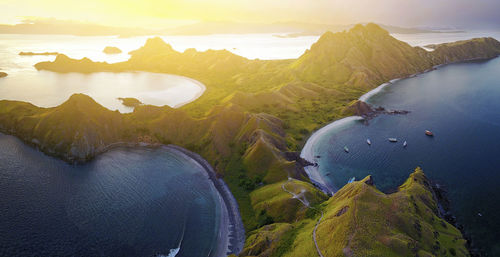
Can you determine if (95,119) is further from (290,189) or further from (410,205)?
(410,205)

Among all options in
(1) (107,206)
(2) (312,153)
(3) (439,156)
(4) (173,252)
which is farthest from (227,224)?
(3) (439,156)

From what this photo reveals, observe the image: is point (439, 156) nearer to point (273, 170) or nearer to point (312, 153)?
point (312, 153)

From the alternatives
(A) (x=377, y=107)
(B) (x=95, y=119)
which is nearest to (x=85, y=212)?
(B) (x=95, y=119)

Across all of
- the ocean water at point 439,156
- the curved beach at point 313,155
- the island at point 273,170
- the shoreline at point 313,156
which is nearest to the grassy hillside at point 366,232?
the island at point 273,170

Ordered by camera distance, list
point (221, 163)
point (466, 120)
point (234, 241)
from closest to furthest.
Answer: point (234, 241)
point (221, 163)
point (466, 120)

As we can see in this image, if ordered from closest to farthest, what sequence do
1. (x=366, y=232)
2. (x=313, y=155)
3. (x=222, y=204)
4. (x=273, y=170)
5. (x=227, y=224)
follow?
(x=366, y=232) < (x=227, y=224) < (x=222, y=204) < (x=273, y=170) < (x=313, y=155)

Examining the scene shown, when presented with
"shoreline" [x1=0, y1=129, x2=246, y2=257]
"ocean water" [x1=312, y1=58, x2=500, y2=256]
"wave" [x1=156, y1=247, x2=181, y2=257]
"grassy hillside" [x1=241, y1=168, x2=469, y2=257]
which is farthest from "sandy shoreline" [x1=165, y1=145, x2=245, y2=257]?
"ocean water" [x1=312, y1=58, x2=500, y2=256]

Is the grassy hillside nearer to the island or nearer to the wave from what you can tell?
the island
